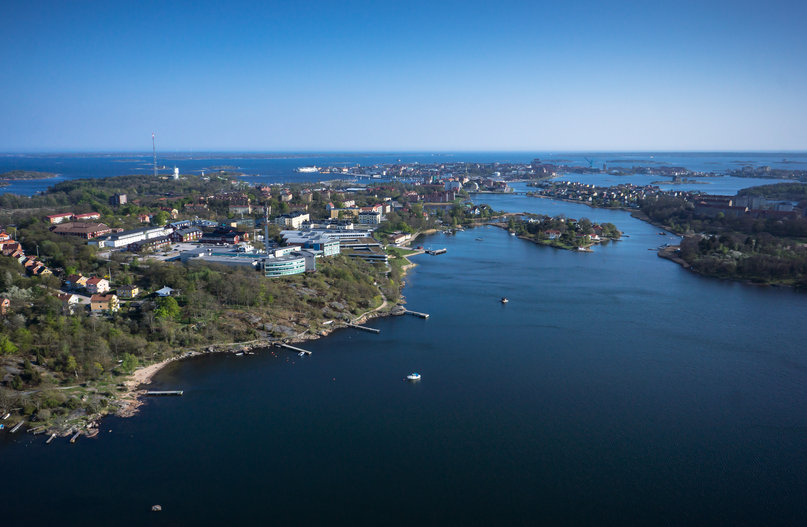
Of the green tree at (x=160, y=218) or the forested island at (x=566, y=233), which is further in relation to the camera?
the forested island at (x=566, y=233)

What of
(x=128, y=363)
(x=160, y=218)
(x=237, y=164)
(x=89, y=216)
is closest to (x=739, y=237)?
(x=128, y=363)

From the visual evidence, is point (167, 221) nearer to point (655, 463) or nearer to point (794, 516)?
point (655, 463)

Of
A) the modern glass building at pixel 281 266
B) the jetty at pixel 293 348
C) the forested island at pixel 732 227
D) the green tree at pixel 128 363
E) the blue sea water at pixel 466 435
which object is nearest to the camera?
the blue sea water at pixel 466 435

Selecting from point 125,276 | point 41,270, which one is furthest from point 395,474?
point 41,270

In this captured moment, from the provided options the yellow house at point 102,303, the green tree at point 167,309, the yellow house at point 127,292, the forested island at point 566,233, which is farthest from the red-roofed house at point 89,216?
the forested island at point 566,233

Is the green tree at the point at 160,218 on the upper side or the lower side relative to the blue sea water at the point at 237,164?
lower

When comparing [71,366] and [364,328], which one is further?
[364,328]

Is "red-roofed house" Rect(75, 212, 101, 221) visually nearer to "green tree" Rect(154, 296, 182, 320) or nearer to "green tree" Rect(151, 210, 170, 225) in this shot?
"green tree" Rect(151, 210, 170, 225)

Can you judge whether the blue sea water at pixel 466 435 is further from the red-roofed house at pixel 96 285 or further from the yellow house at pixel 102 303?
the red-roofed house at pixel 96 285

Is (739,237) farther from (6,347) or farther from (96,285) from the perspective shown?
(6,347)

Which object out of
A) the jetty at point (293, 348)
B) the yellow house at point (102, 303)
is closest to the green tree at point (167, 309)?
the yellow house at point (102, 303)

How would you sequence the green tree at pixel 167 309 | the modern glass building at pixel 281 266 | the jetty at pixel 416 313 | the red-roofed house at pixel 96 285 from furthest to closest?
the modern glass building at pixel 281 266 < the jetty at pixel 416 313 < the red-roofed house at pixel 96 285 < the green tree at pixel 167 309

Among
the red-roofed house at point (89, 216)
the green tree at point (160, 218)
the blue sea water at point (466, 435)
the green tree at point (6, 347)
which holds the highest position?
the red-roofed house at point (89, 216)
